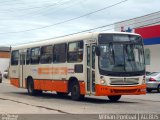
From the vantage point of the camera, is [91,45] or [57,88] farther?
[57,88]

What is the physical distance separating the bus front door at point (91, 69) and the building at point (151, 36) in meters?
23.2

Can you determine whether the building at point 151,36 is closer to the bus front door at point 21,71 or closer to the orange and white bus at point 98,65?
the bus front door at point 21,71

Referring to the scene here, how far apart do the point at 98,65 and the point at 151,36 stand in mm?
24792

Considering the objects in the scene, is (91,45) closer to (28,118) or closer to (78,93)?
(78,93)

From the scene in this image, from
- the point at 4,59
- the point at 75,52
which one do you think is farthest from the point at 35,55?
the point at 4,59

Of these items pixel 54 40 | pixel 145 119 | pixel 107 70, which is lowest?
pixel 145 119

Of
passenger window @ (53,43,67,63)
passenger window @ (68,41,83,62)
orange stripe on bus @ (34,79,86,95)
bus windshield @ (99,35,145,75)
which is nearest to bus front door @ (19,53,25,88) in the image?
orange stripe on bus @ (34,79,86,95)

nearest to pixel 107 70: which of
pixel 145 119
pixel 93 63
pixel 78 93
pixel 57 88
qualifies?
pixel 93 63

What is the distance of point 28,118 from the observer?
1393 centimetres

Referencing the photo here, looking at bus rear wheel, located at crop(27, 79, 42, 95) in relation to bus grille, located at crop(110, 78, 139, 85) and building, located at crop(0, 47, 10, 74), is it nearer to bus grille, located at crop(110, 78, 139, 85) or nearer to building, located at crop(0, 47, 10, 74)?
bus grille, located at crop(110, 78, 139, 85)

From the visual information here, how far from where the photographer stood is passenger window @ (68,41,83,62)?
2108 centimetres

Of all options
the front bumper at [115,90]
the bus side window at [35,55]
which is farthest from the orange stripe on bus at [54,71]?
the front bumper at [115,90]

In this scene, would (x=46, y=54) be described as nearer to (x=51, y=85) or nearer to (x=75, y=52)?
(x=51, y=85)

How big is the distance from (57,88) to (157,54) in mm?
21897
